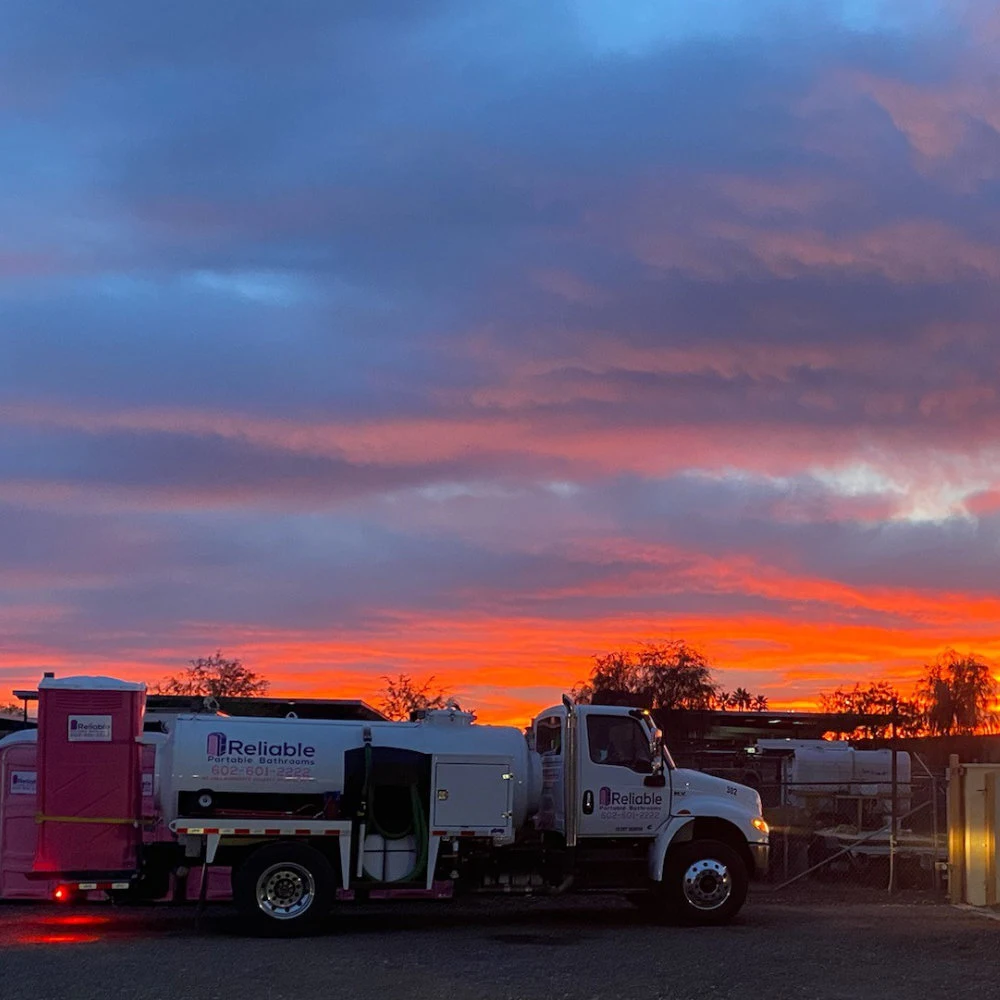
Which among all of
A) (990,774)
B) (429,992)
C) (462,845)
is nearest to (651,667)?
(990,774)

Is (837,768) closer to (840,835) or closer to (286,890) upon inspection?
(840,835)

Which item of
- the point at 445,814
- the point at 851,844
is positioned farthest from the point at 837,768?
the point at 445,814

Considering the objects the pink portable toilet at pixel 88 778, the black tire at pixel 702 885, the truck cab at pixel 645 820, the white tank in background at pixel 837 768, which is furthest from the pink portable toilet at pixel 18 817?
the white tank in background at pixel 837 768

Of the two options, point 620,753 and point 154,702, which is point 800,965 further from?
point 154,702

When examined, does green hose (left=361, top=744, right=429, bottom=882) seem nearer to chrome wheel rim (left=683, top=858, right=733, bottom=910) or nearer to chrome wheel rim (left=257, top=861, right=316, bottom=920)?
chrome wheel rim (left=257, top=861, right=316, bottom=920)

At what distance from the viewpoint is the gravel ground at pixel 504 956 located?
13.4 meters

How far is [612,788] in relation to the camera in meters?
18.8

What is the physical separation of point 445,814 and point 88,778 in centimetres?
438

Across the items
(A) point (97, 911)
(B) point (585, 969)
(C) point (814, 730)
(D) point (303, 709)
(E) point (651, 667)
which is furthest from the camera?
(E) point (651, 667)

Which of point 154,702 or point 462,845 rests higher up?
point 154,702

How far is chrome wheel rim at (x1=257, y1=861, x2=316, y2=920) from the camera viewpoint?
17312 mm

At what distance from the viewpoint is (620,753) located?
19.0 meters

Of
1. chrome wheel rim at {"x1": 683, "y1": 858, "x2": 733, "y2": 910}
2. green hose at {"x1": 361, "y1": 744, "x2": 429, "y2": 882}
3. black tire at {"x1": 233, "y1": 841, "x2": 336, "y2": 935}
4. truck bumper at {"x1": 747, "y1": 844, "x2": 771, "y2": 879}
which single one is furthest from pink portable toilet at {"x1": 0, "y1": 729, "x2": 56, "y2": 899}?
truck bumper at {"x1": 747, "y1": 844, "x2": 771, "y2": 879}

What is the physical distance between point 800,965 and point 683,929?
354 centimetres
